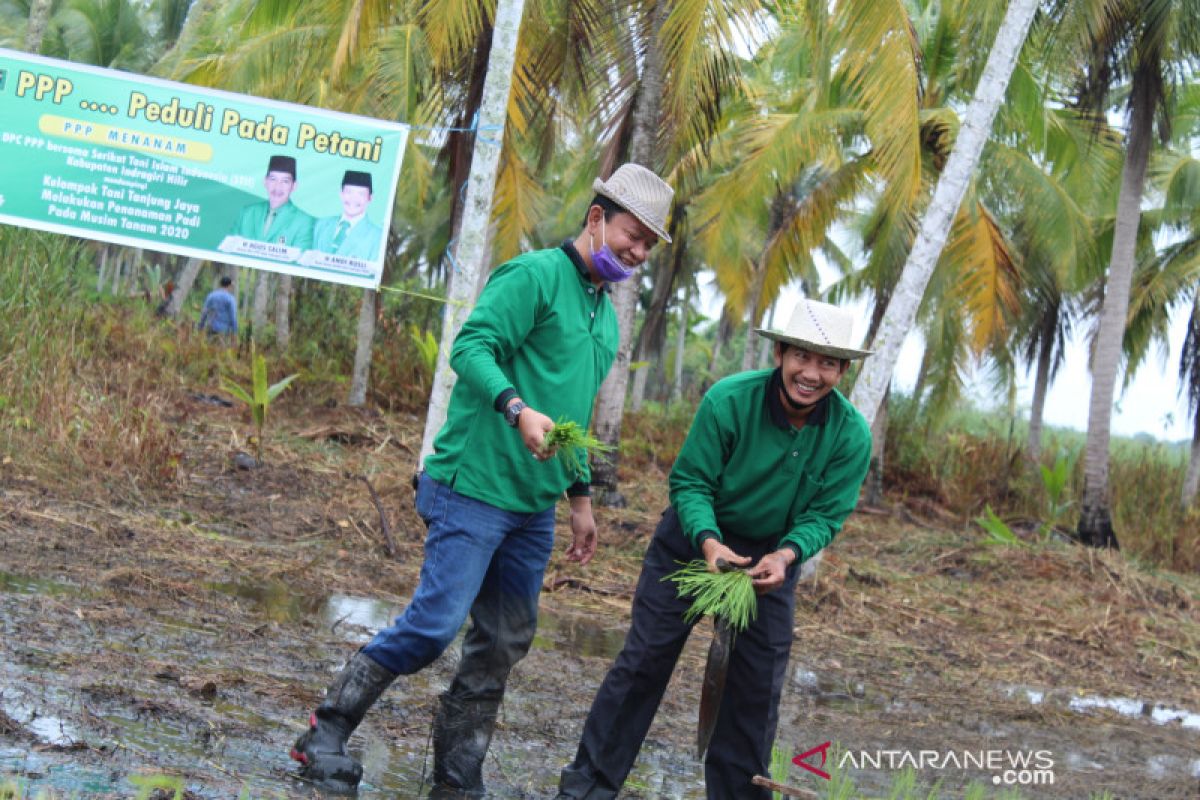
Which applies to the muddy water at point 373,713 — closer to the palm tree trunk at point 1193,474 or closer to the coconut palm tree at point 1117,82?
the coconut palm tree at point 1117,82

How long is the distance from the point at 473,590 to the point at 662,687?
30.5 inches

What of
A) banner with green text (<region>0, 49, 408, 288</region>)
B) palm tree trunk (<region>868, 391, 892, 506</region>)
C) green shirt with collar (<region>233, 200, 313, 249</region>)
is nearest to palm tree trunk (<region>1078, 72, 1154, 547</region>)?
palm tree trunk (<region>868, 391, 892, 506</region>)

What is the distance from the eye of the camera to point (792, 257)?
18094 mm

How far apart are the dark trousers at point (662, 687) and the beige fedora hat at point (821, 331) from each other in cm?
77

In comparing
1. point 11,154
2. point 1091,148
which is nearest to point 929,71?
point 1091,148

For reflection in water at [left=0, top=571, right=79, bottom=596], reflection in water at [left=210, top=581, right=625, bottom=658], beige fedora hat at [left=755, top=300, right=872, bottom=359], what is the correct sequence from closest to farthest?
beige fedora hat at [left=755, top=300, right=872, bottom=359] → reflection in water at [left=0, top=571, right=79, bottom=596] → reflection in water at [left=210, top=581, right=625, bottom=658]

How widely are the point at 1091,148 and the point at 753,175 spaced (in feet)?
18.2

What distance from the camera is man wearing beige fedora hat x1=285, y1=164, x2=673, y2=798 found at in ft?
13.5

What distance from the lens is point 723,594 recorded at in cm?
419

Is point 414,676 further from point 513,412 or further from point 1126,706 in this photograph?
point 1126,706

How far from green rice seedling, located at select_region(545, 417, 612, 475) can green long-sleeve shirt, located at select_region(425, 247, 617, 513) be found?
0.20ft

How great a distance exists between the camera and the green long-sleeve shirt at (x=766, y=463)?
14.3ft

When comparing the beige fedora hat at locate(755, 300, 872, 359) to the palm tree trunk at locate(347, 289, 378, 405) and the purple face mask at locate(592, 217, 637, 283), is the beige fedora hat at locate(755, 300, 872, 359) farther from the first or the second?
the palm tree trunk at locate(347, 289, 378, 405)

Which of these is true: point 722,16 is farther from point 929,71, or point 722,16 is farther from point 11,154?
point 929,71
